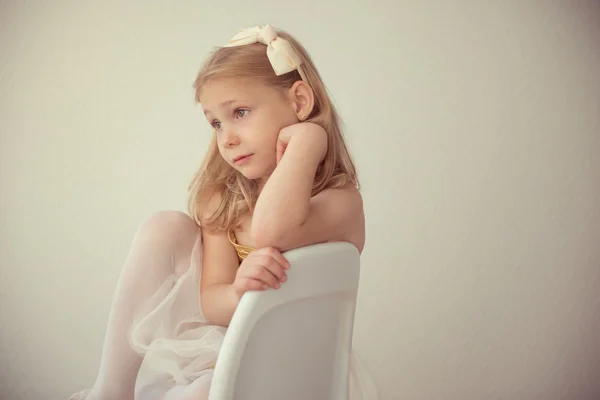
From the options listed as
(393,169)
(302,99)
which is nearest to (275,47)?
(302,99)

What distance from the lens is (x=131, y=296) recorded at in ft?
2.60

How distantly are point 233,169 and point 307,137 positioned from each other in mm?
209

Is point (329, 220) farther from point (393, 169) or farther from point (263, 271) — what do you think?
point (393, 169)

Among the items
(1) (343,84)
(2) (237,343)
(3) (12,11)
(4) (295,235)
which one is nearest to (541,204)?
(1) (343,84)

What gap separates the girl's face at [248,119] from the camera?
817mm

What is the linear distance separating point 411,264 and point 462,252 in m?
0.12

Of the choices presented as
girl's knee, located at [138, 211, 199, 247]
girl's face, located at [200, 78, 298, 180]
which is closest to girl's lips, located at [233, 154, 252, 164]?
girl's face, located at [200, 78, 298, 180]

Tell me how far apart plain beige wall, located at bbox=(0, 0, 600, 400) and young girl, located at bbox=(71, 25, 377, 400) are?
44 centimetres

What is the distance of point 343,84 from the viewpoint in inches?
52.0

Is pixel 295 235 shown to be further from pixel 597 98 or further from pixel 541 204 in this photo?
pixel 597 98

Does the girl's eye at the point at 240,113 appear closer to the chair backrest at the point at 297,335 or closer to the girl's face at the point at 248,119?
the girl's face at the point at 248,119

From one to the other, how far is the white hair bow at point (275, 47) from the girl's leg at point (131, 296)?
255 millimetres

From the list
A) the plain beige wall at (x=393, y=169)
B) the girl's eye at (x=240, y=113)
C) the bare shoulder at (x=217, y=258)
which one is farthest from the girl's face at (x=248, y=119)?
the plain beige wall at (x=393, y=169)

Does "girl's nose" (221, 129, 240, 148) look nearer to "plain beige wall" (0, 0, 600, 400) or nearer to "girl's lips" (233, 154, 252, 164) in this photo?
"girl's lips" (233, 154, 252, 164)
